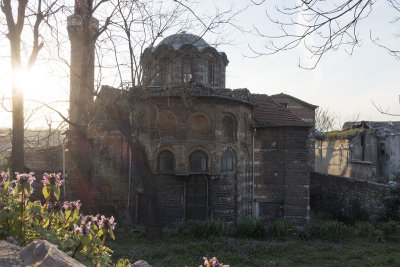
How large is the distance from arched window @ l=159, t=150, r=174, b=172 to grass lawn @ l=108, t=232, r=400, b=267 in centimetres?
350

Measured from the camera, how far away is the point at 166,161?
13719 millimetres

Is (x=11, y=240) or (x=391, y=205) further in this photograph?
(x=391, y=205)

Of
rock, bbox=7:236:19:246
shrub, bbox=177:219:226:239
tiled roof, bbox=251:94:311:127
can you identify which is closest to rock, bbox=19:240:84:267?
rock, bbox=7:236:19:246

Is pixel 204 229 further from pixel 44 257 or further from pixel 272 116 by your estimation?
pixel 44 257

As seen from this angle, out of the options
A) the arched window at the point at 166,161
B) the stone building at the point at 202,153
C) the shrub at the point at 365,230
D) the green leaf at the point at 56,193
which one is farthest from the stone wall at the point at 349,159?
the green leaf at the point at 56,193

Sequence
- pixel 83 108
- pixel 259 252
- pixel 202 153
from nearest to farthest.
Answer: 1. pixel 259 252
2. pixel 83 108
3. pixel 202 153

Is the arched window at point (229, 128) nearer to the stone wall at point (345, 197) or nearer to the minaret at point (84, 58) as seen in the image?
the minaret at point (84, 58)

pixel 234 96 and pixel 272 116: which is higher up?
pixel 234 96

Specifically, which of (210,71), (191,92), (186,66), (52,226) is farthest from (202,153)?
(52,226)

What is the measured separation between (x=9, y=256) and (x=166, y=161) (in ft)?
36.2

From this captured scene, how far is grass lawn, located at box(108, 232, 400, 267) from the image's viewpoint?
847 cm

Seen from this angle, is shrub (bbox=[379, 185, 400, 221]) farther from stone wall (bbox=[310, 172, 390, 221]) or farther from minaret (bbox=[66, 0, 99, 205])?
minaret (bbox=[66, 0, 99, 205])

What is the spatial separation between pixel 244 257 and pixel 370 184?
28.0 ft

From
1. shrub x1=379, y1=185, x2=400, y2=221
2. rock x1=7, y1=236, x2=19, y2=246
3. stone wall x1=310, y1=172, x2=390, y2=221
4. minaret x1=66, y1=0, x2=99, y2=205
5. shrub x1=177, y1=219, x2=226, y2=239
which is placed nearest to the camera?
rock x1=7, y1=236, x2=19, y2=246
